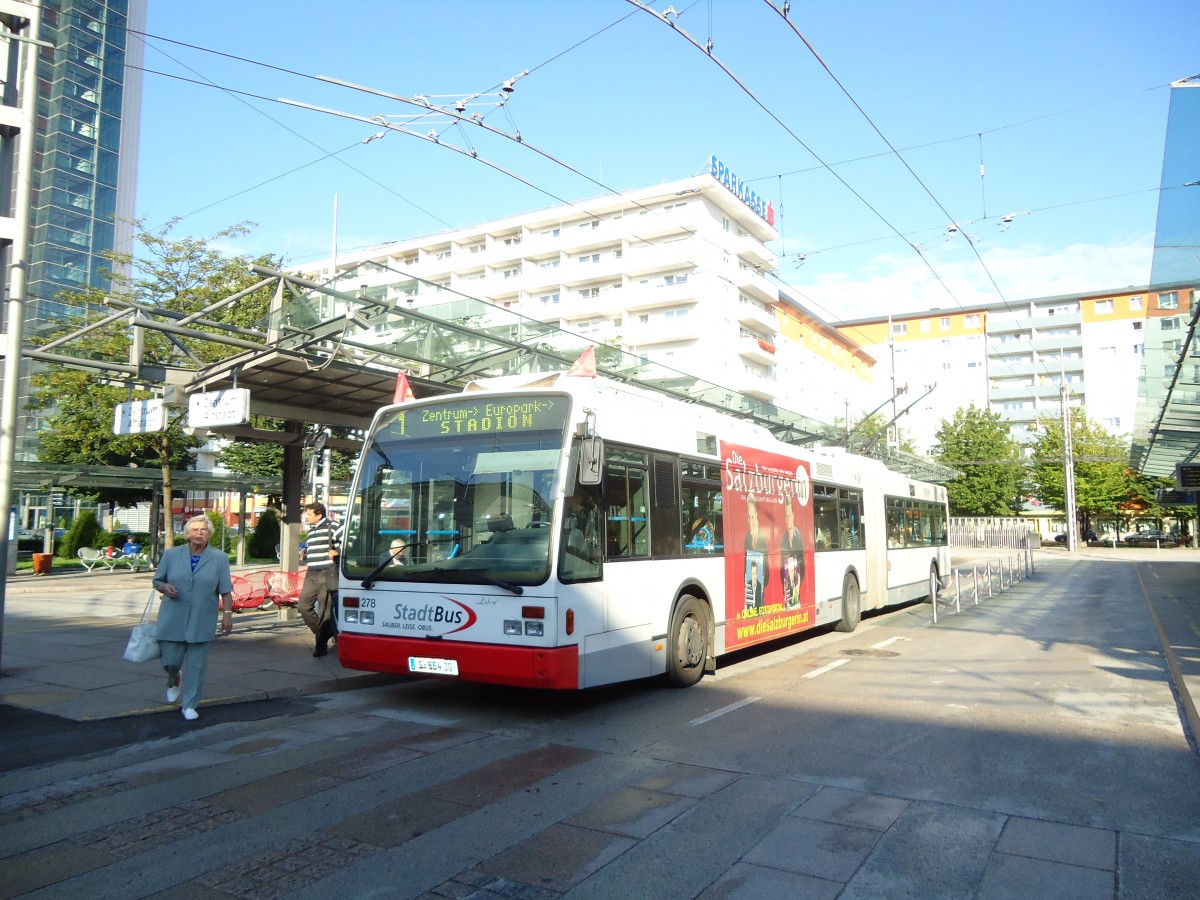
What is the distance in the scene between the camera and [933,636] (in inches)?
569

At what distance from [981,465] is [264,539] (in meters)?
48.8

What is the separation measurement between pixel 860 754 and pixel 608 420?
3674 mm

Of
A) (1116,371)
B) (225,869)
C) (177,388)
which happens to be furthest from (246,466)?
(1116,371)

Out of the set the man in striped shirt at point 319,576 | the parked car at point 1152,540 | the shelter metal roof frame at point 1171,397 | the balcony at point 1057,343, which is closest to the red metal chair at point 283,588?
the man in striped shirt at point 319,576

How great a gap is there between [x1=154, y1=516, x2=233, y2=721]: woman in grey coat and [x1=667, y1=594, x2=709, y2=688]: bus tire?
171 inches

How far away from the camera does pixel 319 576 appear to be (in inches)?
428

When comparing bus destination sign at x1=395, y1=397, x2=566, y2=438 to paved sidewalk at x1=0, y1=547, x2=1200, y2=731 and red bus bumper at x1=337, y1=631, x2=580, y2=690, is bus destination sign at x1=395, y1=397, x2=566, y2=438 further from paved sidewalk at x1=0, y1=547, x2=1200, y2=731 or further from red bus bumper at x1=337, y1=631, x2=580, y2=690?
paved sidewalk at x1=0, y1=547, x2=1200, y2=731

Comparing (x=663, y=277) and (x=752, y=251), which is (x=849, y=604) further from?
(x=752, y=251)

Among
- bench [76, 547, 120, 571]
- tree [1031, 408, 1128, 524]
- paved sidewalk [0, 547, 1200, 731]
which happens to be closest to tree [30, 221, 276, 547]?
bench [76, 547, 120, 571]

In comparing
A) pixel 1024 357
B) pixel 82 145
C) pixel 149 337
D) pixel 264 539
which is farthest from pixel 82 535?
pixel 1024 357

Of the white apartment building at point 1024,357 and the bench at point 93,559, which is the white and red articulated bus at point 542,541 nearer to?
the bench at point 93,559

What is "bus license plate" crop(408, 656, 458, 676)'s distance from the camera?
7.74m

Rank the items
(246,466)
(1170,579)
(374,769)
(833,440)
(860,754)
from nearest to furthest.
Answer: (374,769) < (860,754) < (833,440) < (1170,579) < (246,466)

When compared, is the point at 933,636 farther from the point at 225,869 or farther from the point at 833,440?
the point at 225,869
